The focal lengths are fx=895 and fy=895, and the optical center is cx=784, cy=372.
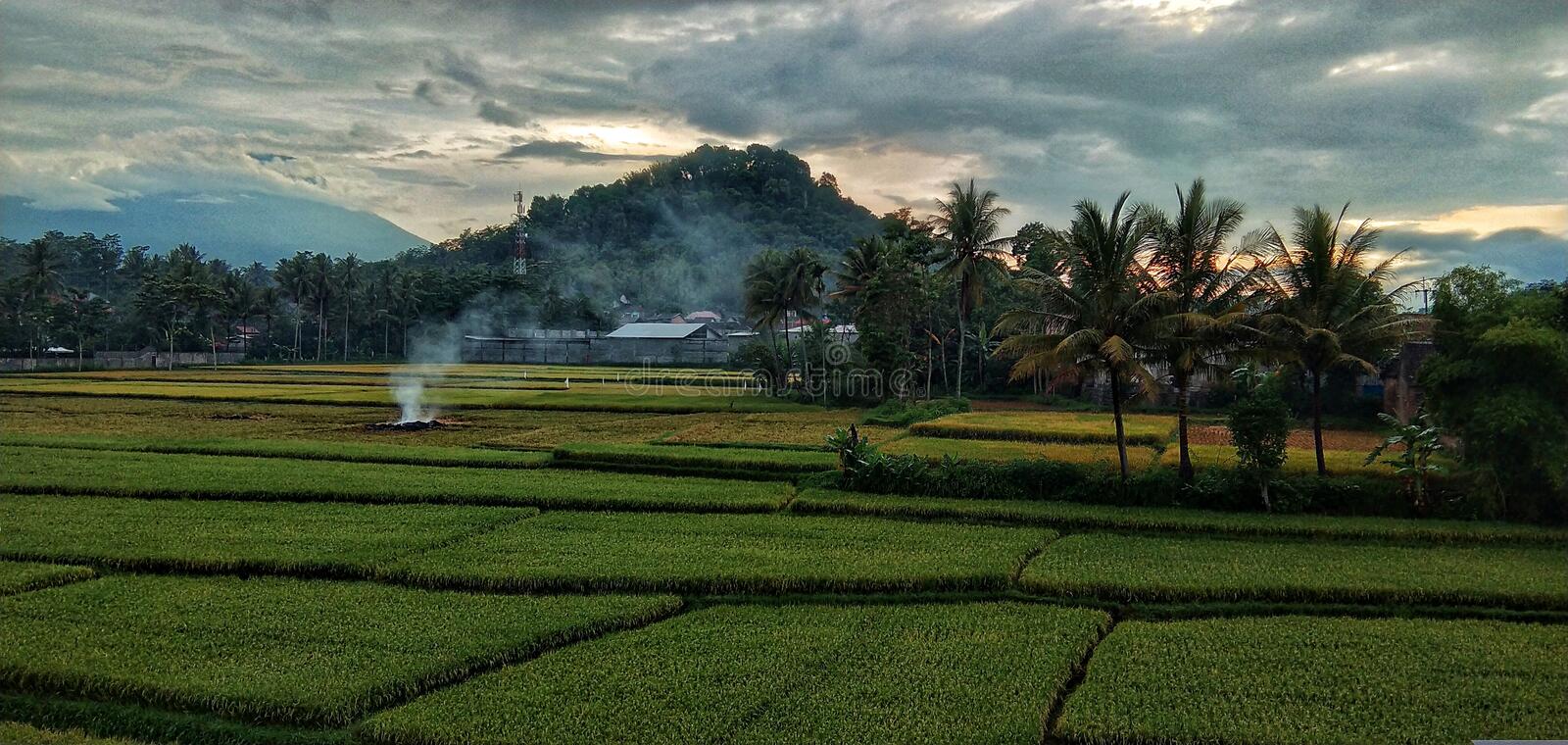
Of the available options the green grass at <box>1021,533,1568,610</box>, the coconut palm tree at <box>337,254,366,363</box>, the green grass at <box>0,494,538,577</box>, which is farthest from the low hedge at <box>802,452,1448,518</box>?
the coconut palm tree at <box>337,254,366,363</box>

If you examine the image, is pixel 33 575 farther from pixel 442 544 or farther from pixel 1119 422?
pixel 1119 422

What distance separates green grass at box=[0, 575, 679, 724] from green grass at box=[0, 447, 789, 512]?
15.8 ft

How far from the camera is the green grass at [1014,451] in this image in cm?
1866

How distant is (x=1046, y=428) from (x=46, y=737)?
2131 centimetres

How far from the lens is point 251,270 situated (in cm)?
10625

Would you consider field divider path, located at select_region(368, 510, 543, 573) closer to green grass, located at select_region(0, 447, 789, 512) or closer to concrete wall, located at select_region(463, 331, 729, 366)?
green grass, located at select_region(0, 447, 789, 512)

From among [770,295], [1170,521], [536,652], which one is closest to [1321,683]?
[1170,521]

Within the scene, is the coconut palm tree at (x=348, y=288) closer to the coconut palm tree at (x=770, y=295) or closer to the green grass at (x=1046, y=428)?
the coconut palm tree at (x=770, y=295)

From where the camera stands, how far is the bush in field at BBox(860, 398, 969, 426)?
29.0 m

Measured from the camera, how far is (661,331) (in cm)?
6788

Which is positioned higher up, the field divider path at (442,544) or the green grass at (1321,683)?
the field divider path at (442,544)

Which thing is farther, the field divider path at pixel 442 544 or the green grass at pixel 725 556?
the field divider path at pixel 442 544

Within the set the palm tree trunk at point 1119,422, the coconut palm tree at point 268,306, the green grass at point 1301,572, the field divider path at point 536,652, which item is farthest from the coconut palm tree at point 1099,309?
the coconut palm tree at point 268,306

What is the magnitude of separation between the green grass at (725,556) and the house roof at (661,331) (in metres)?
52.1
